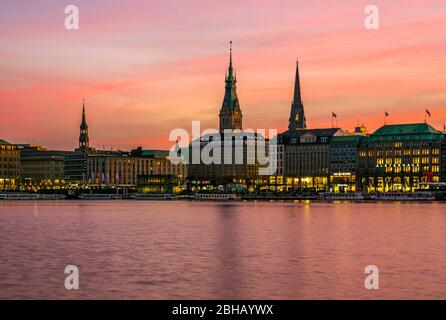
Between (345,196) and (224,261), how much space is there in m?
141

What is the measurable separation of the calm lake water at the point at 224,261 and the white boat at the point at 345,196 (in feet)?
347

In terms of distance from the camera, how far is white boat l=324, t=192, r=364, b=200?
177625 millimetres

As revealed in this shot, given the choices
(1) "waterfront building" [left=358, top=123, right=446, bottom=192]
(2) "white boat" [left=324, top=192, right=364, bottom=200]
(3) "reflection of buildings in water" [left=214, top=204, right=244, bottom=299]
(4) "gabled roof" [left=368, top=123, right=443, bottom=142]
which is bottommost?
(2) "white boat" [left=324, top=192, right=364, bottom=200]

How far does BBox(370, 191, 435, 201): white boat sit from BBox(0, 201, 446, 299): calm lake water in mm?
98461

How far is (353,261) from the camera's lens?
4425cm

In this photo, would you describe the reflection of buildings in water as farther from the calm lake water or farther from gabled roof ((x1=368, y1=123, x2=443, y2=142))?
gabled roof ((x1=368, y1=123, x2=443, y2=142))

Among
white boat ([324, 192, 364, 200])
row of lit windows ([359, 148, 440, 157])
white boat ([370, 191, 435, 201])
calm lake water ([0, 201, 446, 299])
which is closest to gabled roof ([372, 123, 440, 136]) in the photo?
row of lit windows ([359, 148, 440, 157])

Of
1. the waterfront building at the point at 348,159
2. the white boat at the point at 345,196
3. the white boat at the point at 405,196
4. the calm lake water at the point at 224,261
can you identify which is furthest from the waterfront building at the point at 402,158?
the calm lake water at the point at 224,261

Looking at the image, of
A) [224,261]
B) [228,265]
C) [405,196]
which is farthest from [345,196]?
[228,265]

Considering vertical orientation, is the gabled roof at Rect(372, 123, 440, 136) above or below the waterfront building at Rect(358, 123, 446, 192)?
above

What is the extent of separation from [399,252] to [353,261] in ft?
19.2

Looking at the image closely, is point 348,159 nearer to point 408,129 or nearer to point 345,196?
point 345,196

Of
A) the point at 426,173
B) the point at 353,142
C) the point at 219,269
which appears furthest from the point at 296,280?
the point at 353,142
